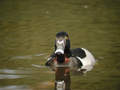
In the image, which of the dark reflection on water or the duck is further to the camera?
the duck

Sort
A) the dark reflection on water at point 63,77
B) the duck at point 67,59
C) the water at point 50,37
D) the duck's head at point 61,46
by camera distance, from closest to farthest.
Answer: the dark reflection on water at point 63,77 → the water at point 50,37 → the duck's head at point 61,46 → the duck at point 67,59

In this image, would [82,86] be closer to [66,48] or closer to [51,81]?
[51,81]

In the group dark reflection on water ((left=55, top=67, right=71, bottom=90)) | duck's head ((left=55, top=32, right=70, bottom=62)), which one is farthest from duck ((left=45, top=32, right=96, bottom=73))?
dark reflection on water ((left=55, top=67, right=71, bottom=90))

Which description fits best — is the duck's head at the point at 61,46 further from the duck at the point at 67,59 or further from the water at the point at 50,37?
the water at the point at 50,37

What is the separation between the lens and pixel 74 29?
642 inches

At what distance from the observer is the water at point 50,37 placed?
9.50 meters

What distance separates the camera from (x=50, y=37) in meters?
15.0

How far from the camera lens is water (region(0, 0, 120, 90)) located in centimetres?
950

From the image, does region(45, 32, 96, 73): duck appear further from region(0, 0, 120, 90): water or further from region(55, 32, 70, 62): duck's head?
region(0, 0, 120, 90): water

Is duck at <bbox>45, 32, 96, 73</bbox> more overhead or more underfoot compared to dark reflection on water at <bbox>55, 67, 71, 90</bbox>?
more overhead

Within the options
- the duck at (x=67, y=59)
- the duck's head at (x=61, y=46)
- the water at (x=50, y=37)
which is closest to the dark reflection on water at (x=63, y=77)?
the water at (x=50, y=37)

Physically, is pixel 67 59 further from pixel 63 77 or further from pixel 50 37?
pixel 50 37

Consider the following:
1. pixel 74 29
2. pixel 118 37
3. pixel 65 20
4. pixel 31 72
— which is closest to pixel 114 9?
pixel 65 20

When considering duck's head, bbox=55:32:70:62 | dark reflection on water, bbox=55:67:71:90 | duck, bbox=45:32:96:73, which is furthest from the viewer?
A: duck, bbox=45:32:96:73
